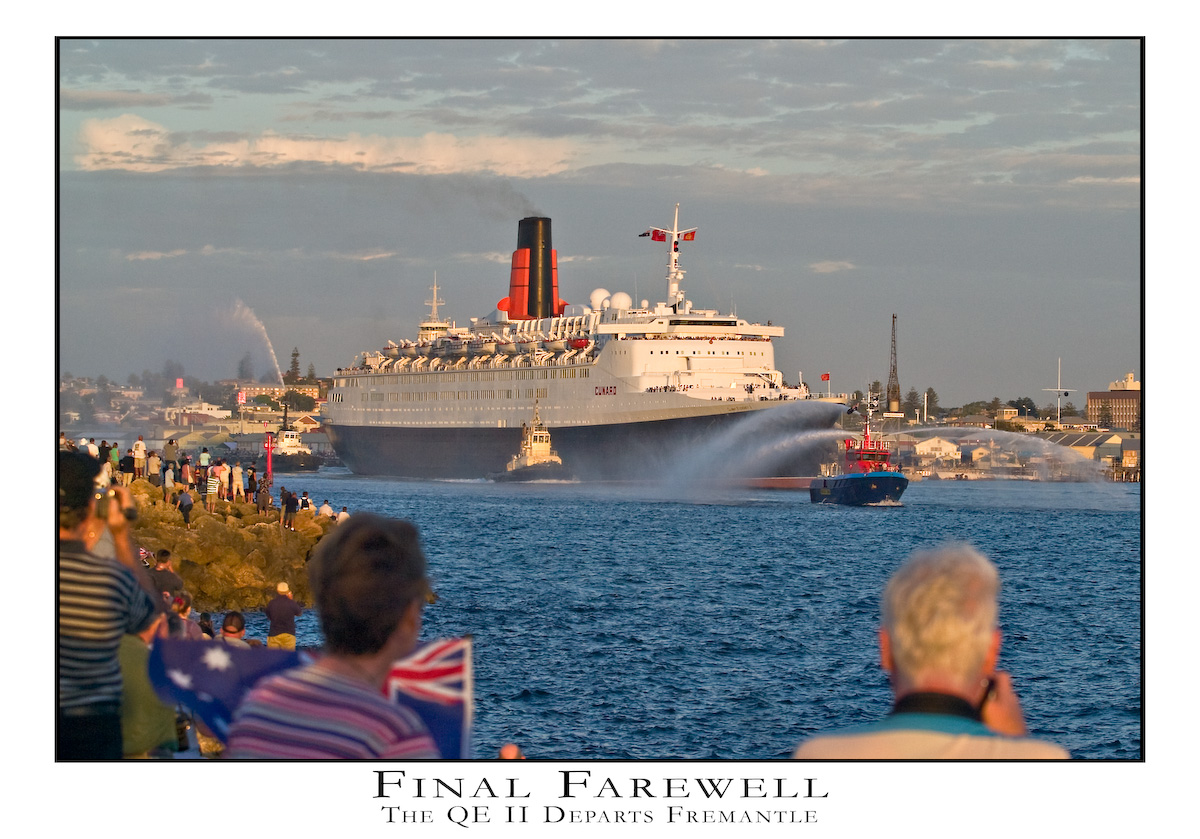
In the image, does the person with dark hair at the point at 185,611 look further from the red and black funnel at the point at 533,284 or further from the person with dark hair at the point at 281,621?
the red and black funnel at the point at 533,284

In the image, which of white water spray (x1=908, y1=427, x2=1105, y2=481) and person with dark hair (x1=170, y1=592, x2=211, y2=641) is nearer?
person with dark hair (x1=170, y1=592, x2=211, y2=641)

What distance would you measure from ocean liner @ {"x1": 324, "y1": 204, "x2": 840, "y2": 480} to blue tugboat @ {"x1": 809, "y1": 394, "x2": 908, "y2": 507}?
616 centimetres

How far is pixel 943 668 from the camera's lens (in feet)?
14.8

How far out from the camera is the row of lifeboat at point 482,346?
285 feet

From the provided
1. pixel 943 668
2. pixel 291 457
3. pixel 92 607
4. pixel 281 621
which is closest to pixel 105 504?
pixel 92 607

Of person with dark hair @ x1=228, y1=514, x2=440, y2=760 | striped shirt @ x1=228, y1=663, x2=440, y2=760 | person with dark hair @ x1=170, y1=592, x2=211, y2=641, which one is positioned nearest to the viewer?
person with dark hair @ x1=228, y1=514, x2=440, y2=760

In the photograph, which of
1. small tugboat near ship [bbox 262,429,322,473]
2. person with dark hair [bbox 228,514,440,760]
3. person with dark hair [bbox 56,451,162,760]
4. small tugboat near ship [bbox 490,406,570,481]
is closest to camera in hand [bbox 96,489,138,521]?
person with dark hair [bbox 56,451,162,760]

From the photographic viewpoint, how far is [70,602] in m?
6.64

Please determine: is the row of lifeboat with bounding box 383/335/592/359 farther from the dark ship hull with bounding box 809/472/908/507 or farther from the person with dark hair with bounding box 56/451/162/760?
the person with dark hair with bounding box 56/451/162/760

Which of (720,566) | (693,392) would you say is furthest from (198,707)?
(693,392)

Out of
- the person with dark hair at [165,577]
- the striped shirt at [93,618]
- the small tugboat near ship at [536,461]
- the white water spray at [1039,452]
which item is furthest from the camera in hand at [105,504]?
the white water spray at [1039,452]

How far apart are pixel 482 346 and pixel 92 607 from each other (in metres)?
88.8

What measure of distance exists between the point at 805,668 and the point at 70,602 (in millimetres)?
18825

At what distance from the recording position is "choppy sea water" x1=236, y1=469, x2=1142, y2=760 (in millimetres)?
19938
